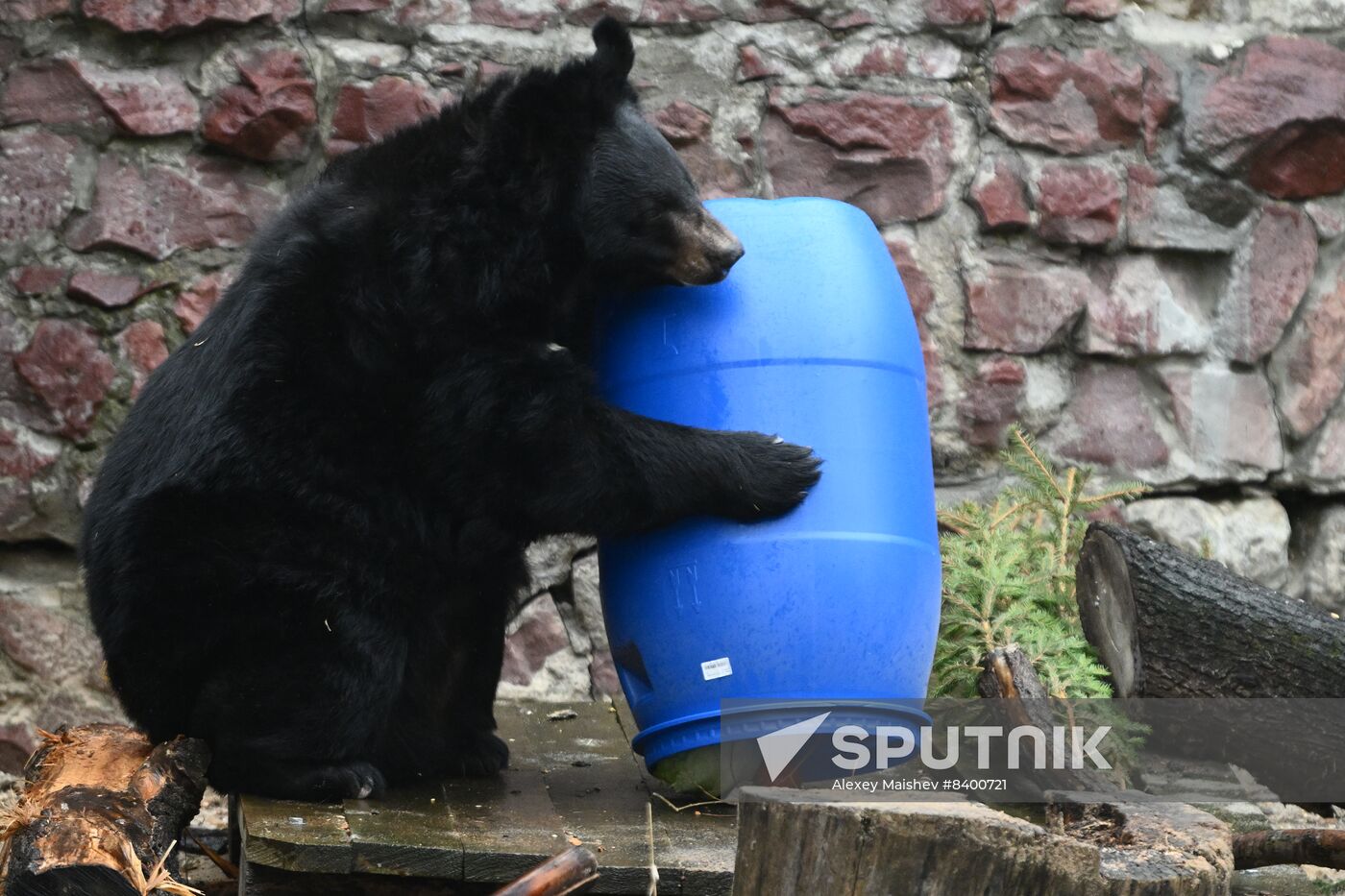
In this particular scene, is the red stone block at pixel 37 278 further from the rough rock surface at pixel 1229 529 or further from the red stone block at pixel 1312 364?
the red stone block at pixel 1312 364

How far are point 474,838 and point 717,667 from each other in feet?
1.87

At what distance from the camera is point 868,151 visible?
4984 mm

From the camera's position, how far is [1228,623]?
3.74 metres

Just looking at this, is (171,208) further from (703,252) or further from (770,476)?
(770,476)

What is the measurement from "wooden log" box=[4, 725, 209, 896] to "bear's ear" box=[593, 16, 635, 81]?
5.31ft

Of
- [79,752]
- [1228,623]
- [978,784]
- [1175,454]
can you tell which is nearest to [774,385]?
[978,784]

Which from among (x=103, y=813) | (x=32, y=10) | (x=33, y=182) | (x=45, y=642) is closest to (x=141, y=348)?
(x=33, y=182)

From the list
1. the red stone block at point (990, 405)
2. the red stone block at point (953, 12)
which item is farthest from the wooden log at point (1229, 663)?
the red stone block at point (953, 12)

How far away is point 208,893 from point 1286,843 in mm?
2422

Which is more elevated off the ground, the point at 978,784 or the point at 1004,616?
the point at 1004,616

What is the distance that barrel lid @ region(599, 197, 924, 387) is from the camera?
3.12m

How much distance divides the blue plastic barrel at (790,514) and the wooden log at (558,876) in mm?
817

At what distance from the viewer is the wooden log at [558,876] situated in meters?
2.23

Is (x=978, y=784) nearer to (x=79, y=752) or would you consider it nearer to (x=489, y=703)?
(x=489, y=703)
